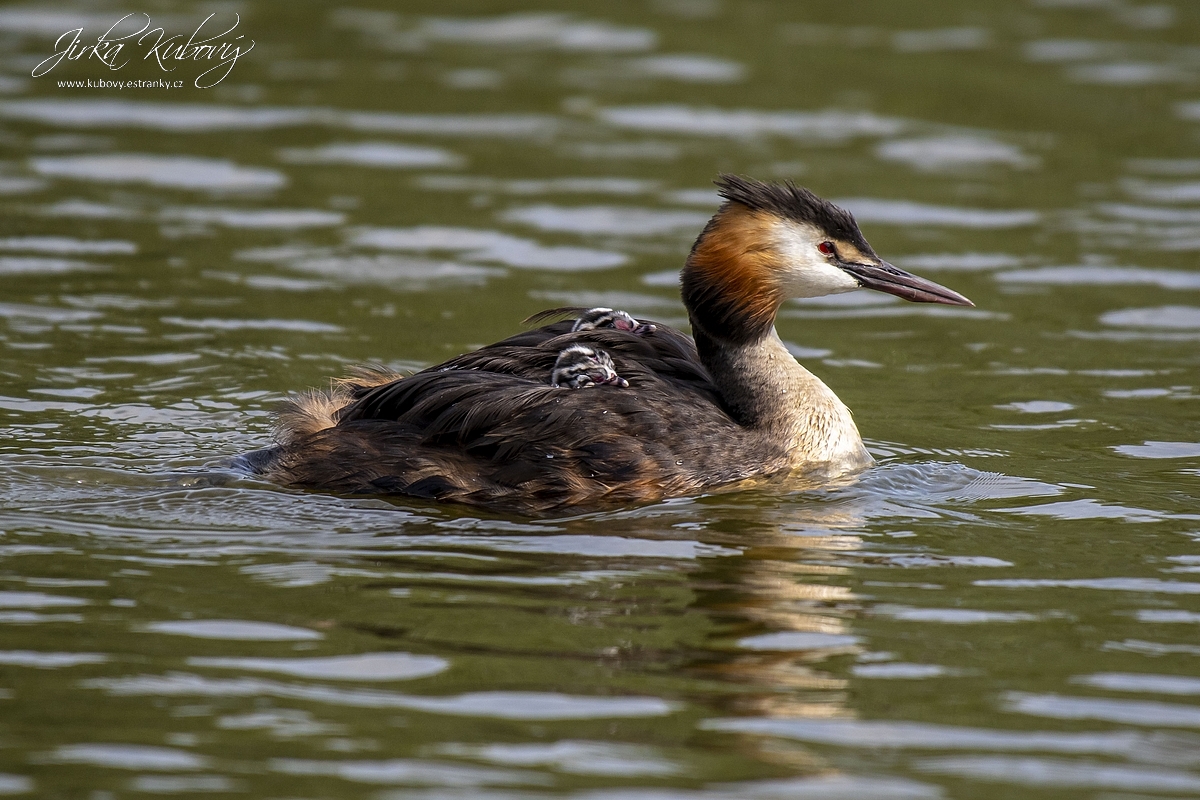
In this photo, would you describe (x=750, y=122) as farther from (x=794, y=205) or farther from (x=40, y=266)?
(x=794, y=205)

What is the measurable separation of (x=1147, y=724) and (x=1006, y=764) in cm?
56

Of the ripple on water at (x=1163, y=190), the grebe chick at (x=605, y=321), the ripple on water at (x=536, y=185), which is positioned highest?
the ripple on water at (x=536, y=185)

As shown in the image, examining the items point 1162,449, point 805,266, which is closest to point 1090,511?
point 1162,449

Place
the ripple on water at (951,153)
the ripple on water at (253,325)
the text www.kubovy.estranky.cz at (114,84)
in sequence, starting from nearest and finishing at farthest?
the ripple on water at (253,325), the ripple on water at (951,153), the text www.kubovy.estranky.cz at (114,84)

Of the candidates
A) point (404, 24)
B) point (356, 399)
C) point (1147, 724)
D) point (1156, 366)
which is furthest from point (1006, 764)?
point (404, 24)

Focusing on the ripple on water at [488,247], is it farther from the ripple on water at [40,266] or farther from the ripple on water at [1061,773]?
the ripple on water at [1061,773]

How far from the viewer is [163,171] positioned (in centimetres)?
1306

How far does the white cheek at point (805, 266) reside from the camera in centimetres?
744

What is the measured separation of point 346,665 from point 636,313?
5.37m

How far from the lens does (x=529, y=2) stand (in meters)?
17.7

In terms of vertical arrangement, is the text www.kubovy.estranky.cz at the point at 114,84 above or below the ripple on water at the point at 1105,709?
above

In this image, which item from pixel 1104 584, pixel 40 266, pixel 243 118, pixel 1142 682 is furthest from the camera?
pixel 243 118

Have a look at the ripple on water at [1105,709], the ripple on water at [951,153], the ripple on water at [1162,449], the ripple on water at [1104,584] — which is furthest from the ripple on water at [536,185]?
the ripple on water at [1105,709]

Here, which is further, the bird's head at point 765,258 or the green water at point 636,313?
the bird's head at point 765,258
